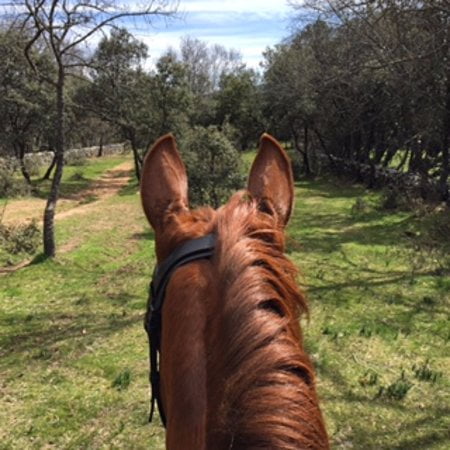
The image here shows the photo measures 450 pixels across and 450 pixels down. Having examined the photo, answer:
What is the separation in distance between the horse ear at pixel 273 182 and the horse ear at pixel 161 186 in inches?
8.0

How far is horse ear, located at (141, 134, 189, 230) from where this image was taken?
1340mm

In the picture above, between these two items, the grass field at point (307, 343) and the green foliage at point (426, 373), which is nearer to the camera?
the grass field at point (307, 343)

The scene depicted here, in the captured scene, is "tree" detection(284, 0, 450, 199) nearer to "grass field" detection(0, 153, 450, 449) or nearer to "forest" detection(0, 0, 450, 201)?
"forest" detection(0, 0, 450, 201)

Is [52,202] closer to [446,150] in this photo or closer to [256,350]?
[256,350]

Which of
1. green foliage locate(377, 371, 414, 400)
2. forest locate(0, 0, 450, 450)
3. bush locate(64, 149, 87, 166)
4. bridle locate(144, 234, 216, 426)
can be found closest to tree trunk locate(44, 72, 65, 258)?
forest locate(0, 0, 450, 450)

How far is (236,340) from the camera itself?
84 cm

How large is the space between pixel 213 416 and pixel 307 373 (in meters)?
0.18

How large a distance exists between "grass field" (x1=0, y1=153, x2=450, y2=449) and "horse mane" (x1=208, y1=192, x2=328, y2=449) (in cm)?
36

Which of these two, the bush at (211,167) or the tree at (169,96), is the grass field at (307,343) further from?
the tree at (169,96)

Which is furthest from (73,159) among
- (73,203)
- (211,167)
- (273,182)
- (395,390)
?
(273,182)

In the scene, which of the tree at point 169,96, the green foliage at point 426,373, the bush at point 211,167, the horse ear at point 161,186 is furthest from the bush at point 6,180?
the tree at point 169,96

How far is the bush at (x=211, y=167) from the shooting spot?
12508mm

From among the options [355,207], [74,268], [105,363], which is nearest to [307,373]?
[105,363]

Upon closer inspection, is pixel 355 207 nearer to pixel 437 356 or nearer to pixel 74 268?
pixel 74 268
